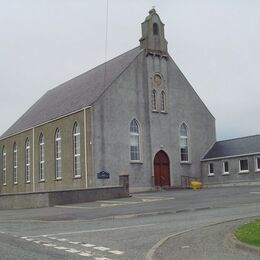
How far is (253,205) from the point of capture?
22.2m

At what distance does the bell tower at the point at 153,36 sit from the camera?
45250 millimetres

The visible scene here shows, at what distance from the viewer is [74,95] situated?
48344 mm

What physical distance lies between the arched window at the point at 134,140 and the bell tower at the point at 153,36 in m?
6.60

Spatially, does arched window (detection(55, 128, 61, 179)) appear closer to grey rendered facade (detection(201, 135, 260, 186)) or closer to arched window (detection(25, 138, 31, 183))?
arched window (detection(25, 138, 31, 183))

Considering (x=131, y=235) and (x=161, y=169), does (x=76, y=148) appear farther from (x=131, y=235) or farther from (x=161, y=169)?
(x=131, y=235)

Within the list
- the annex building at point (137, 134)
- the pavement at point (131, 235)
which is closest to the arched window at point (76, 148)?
the annex building at point (137, 134)

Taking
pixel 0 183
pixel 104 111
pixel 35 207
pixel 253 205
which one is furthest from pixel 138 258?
pixel 0 183

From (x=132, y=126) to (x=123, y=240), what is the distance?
98.8ft

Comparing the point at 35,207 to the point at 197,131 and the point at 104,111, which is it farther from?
the point at 197,131

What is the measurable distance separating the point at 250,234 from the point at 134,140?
31499 mm

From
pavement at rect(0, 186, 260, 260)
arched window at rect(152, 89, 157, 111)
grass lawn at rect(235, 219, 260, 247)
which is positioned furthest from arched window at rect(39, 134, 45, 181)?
grass lawn at rect(235, 219, 260, 247)

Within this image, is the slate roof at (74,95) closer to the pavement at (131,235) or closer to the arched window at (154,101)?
the arched window at (154,101)

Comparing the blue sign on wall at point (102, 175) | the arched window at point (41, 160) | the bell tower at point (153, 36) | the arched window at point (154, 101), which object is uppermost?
the bell tower at point (153, 36)

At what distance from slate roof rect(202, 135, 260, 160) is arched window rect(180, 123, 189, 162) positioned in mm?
1792
